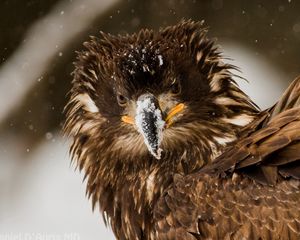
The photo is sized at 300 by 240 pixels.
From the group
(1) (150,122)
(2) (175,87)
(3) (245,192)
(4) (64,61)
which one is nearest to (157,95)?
(2) (175,87)

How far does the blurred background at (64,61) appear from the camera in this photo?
9.00m

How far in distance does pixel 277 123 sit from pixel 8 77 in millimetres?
4800

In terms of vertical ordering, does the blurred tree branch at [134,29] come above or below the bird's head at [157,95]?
above

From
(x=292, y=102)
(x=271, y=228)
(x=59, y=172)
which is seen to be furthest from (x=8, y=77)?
(x=271, y=228)

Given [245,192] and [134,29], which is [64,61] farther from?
[245,192]

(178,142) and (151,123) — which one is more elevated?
(151,123)

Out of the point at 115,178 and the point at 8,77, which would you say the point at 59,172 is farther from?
the point at 115,178

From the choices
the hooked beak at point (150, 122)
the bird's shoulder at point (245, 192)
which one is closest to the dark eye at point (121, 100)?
the hooked beak at point (150, 122)

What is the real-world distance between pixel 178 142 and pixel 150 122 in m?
0.40

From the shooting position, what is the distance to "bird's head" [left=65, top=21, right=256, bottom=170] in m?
5.49

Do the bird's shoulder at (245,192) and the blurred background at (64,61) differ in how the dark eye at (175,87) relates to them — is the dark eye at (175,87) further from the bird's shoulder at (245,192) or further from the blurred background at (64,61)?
the blurred background at (64,61)

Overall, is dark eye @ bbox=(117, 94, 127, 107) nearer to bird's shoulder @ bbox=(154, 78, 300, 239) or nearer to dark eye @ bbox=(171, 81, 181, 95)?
dark eye @ bbox=(171, 81, 181, 95)

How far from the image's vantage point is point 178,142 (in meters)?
5.62

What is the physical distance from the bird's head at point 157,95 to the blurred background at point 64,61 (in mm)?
2991
